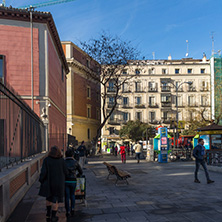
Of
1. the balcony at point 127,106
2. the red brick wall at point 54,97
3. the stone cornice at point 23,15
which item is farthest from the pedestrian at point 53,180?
the balcony at point 127,106

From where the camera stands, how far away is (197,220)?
6.00 m

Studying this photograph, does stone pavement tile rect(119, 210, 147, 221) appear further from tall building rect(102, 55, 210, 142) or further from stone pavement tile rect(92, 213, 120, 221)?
tall building rect(102, 55, 210, 142)

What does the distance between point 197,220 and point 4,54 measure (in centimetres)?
2047

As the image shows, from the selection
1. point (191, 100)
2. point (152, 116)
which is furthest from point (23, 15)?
point (191, 100)

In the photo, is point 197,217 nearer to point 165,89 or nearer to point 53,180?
point 53,180

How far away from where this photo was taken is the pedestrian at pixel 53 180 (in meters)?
5.74

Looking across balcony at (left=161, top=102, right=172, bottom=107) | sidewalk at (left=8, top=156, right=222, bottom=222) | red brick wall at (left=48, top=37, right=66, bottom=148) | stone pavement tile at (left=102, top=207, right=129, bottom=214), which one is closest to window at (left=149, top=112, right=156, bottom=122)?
balcony at (left=161, top=102, right=172, bottom=107)

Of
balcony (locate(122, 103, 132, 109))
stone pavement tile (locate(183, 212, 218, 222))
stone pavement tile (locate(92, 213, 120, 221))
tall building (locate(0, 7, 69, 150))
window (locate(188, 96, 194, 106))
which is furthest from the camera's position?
window (locate(188, 96, 194, 106))

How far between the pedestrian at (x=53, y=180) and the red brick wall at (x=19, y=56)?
57.8ft

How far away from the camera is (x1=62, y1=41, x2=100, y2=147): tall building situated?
164 ft

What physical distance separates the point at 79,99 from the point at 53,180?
4832 cm

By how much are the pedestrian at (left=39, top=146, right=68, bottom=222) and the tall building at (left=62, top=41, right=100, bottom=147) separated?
134ft

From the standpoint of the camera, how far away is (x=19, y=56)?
2295 centimetres

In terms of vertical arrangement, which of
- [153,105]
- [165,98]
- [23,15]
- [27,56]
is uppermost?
[23,15]
